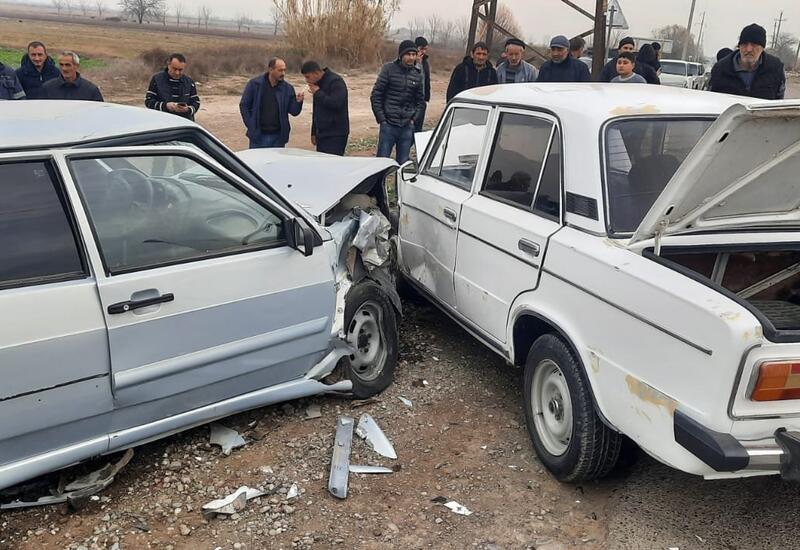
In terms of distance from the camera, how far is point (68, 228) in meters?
2.78

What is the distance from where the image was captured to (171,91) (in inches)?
293

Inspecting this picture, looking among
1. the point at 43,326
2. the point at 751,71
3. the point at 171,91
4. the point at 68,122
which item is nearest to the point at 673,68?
the point at 751,71

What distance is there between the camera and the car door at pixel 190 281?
9.39 ft

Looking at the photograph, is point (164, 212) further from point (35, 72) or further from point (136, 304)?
point (35, 72)

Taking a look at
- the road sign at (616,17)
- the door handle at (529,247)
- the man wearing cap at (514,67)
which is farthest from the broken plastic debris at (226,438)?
the road sign at (616,17)

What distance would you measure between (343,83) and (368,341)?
4.35m

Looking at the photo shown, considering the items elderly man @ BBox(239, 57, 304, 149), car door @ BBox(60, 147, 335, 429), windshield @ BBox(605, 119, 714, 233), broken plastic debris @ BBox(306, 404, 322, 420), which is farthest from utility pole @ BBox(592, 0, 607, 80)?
car door @ BBox(60, 147, 335, 429)

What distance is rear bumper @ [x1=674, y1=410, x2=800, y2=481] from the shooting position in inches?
93.6

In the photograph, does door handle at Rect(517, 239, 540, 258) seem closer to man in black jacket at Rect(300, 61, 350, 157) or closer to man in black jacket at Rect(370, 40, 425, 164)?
man in black jacket at Rect(300, 61, 350, 157)

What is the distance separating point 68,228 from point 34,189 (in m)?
0.19

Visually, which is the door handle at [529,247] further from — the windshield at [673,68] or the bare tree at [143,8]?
the bare tree at [143,8]

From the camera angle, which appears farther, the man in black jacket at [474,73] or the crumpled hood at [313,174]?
the man in black jacket at [474,73]

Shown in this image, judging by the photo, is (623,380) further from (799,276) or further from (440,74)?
(440,74)

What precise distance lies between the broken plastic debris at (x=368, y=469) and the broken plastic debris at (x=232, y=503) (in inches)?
17.9
